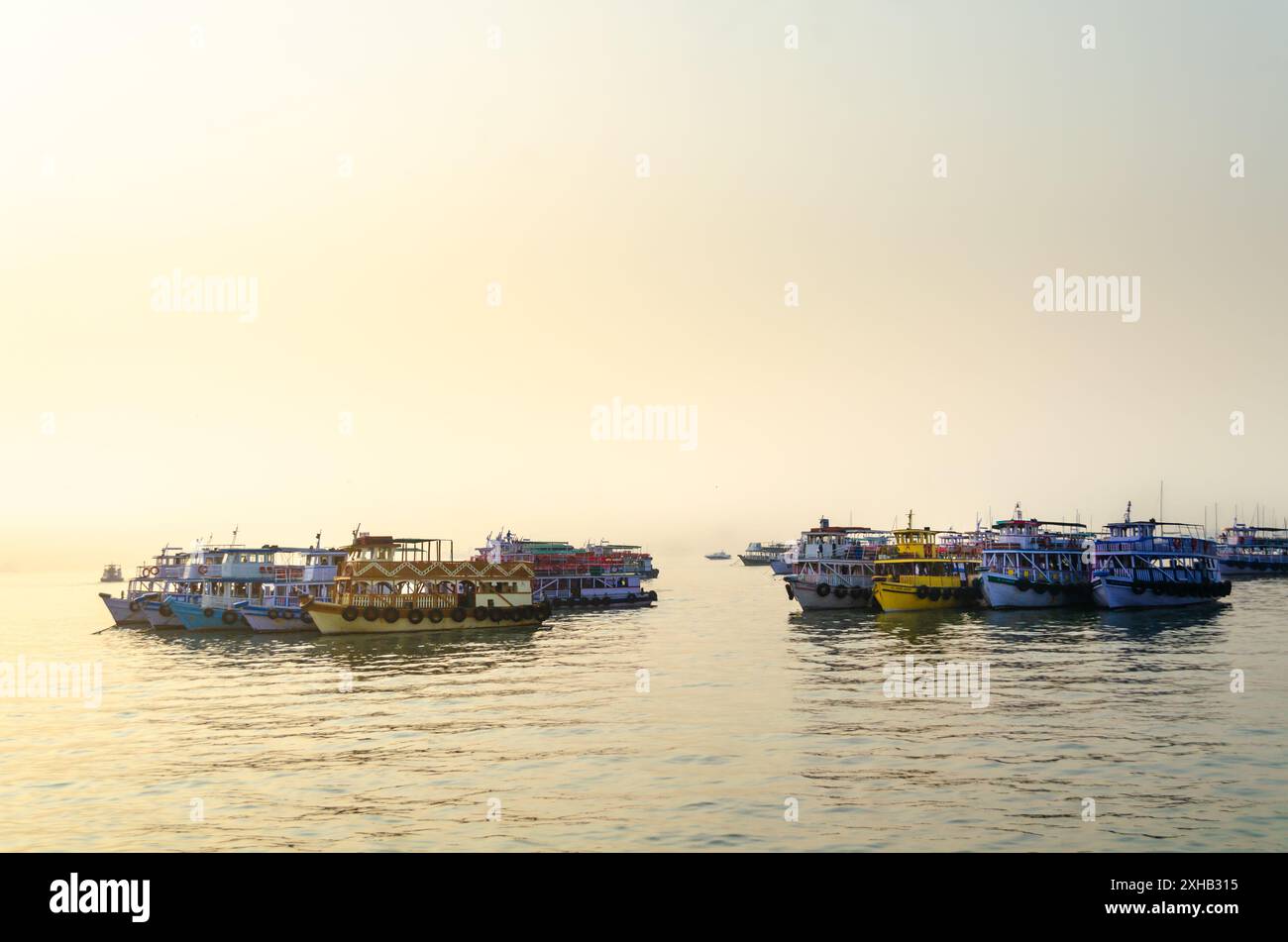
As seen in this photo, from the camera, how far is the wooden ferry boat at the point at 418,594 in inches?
3041

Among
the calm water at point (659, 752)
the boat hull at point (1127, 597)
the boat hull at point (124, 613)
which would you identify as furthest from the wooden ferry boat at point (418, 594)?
the boat hull at point (1127, 597)

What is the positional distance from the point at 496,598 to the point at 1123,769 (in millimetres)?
58844

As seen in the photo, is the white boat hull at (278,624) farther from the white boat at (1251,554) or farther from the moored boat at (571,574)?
the white boat at (1251,554)

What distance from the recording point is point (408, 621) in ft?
259

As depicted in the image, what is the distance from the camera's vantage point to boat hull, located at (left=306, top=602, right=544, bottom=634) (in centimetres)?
7644

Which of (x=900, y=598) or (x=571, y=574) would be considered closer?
(x=900, y=598)

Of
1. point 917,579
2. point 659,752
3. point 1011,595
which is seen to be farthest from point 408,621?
point 1011,595

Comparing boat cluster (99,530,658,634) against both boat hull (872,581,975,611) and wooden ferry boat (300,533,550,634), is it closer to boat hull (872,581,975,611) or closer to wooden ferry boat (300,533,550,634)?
wooden ferry boat (300,533,550,634)

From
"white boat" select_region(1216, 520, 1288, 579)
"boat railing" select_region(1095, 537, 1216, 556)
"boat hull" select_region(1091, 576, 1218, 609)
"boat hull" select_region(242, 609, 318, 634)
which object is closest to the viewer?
"boat hull" select_region(242, 609, 318, 634)

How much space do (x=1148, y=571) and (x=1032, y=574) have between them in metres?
12.4

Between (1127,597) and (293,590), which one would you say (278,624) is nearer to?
(293,590)

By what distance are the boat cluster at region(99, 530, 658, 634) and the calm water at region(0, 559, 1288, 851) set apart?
11.0m

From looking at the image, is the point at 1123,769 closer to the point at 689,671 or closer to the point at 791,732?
the point at 791,732

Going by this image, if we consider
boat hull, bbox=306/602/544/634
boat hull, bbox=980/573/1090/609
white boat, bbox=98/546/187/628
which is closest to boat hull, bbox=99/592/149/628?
white boat, bbox=98/546/187/628
